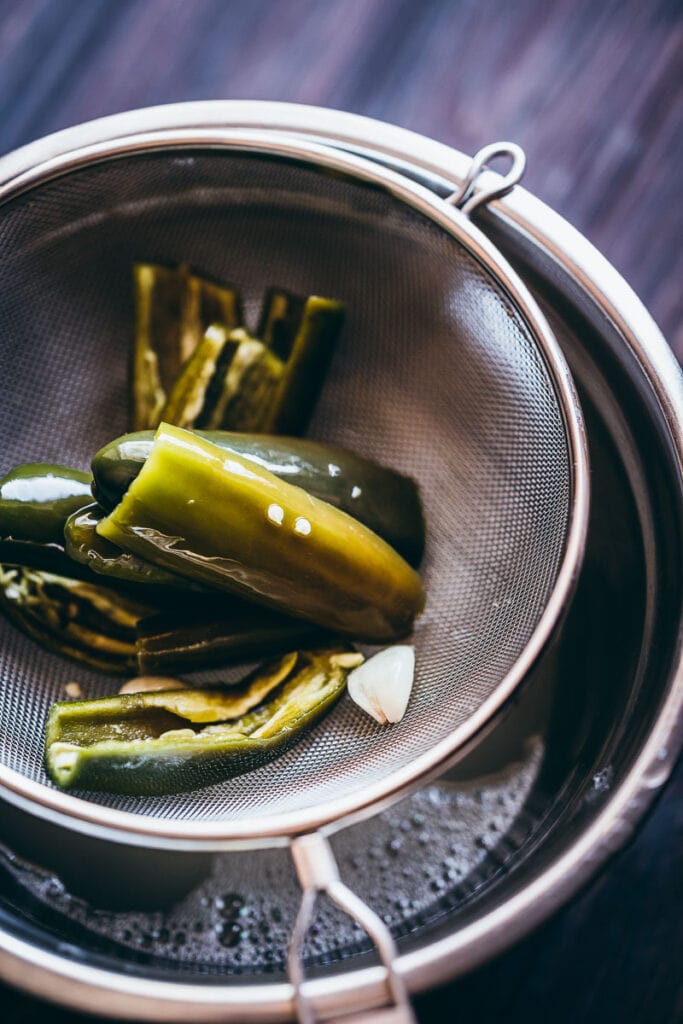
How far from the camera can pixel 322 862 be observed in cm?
71

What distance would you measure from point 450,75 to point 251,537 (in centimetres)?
75

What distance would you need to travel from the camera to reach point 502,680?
0.79m

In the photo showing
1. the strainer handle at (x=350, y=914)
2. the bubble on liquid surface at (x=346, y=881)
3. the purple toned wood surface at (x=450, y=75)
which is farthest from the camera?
the purple toned wood surface at (x=450, y=75)

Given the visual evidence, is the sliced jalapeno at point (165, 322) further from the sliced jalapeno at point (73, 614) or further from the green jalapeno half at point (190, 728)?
the green jalapeno half at point (190, 728)

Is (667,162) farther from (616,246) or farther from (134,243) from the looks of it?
(134,243)

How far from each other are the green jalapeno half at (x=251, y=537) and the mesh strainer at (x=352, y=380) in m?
0.12

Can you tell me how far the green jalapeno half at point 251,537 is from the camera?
0.76 metres

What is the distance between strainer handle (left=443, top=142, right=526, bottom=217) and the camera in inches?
32.8

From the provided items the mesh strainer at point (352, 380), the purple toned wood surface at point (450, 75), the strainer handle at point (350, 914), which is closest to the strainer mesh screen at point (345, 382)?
the mesh strainer at point (352, 380)

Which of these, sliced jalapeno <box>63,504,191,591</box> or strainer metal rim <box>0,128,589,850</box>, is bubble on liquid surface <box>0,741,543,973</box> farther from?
sliced jalapeno <box>63,504,191,591</box>

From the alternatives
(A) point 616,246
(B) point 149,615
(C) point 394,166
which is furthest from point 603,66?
(B) point 149,615

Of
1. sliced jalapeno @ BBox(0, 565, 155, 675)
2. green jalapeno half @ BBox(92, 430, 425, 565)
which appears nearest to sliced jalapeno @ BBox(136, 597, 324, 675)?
sliced jalapeno @ BBox(0, 565, 155, 675)

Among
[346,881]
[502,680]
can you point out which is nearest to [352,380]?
[502,680]

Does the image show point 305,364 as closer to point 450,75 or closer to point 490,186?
point 490,186
